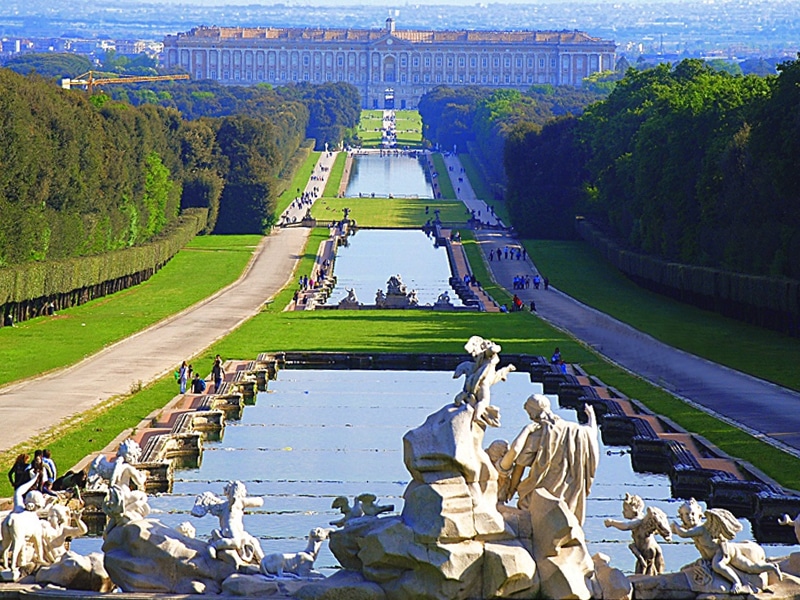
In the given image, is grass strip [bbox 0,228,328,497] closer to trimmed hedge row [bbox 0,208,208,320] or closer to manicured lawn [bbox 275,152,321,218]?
trimmed hedge row [bbox 0,208,208,320]

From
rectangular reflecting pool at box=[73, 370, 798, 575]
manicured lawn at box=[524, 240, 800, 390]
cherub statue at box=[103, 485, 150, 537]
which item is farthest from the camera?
manicured lawn at box=[524, 240, 800, 390]

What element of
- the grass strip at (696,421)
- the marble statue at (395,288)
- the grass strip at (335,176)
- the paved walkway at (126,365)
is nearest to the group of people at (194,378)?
the paved walkway at (126,365)

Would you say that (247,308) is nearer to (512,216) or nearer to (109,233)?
(109,233)

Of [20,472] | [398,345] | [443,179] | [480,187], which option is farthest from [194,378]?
[443,179]

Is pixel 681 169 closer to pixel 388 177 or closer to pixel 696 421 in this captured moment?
pixel 696 421

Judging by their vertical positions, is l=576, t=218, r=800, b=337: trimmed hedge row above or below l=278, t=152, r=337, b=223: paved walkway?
below

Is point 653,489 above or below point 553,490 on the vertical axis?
below

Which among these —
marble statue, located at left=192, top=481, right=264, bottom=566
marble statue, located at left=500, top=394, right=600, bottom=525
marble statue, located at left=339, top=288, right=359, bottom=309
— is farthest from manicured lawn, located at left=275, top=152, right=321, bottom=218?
marble statue, located at left=500, top=394, right=600, bottom=525

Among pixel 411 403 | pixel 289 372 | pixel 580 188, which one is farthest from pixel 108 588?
pixel 580 188
